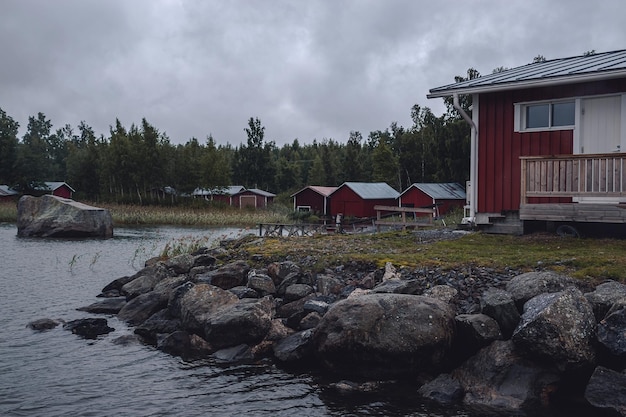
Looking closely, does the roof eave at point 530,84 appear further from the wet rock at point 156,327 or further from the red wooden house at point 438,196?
the red wooden house at point 438,196

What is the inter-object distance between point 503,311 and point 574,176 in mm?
6489

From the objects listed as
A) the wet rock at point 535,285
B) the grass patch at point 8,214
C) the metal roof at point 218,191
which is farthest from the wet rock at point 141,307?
the metal roof at point 218,191

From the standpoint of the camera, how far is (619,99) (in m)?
15.4

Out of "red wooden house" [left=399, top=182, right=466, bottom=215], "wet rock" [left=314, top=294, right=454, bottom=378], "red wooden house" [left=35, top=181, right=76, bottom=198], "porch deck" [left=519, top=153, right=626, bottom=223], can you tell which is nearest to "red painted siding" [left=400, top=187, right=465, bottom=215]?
"red wooden house" [left=399, top=182, right=466, bottom=215]

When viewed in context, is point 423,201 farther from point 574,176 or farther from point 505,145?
point 574,176

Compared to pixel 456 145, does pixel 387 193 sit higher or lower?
lower

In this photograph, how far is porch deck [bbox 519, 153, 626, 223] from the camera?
1419 centimetres

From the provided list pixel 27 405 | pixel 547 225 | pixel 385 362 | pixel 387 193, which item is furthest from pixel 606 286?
pixel 387 193

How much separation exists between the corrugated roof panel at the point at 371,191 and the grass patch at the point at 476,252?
126 feet

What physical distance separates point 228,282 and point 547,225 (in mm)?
8456

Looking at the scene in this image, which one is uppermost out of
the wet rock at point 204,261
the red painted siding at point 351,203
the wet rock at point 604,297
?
the red painted siding at point 351,203

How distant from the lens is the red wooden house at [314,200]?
2411 inches

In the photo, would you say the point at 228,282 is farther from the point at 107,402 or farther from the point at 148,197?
the point at 148,197

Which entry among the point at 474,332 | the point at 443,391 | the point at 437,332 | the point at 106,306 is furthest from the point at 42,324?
the point at 474,332
